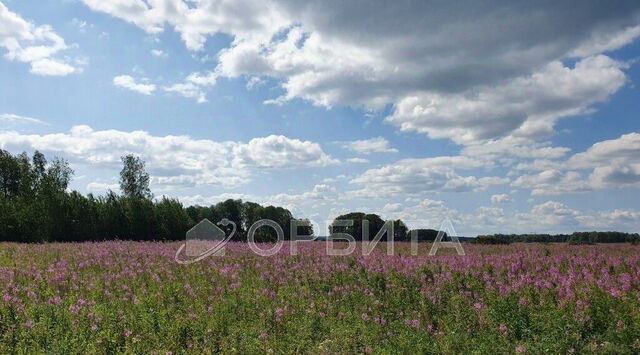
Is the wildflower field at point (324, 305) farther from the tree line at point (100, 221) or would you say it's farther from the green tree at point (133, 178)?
the green tree at point (133, 178)

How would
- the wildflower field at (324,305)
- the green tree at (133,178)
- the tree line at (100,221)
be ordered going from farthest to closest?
1. the green tree at (133,178)
2. the tree line at (100,221)
3. the wildflower field at (324,305)

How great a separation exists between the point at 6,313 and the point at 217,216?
6973 cm

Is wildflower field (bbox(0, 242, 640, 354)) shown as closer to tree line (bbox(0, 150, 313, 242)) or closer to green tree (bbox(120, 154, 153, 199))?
tree line (bbox(0, 150, 313, 242))

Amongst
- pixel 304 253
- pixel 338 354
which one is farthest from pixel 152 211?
pixel 338 354

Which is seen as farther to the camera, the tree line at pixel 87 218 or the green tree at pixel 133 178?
the green tree at pixel 133 178

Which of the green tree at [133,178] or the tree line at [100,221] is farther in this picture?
the green tree at [133,178]

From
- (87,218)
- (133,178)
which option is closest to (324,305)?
(87,218)

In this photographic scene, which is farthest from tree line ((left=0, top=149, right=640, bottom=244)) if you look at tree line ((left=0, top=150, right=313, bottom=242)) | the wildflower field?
the wildflower field

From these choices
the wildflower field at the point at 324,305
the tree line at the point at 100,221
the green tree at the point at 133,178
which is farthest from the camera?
the green tree at the point at 133,178

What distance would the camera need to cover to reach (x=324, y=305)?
12.0m

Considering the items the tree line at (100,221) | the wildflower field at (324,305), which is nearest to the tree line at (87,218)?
the tree line at (100,221)

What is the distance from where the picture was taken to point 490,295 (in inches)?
464

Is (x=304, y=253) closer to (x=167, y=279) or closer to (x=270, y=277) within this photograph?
(x=270, y=277)

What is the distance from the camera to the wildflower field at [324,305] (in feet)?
29.3
